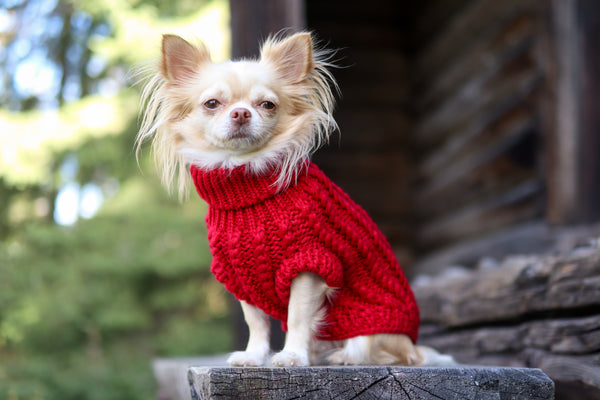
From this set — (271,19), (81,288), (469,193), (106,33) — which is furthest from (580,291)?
(106,33)

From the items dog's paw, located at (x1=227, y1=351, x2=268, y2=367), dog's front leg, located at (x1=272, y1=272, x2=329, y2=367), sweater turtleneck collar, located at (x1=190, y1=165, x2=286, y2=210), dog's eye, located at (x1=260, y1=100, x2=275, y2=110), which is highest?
dog's eye, located at (x1=260, y1=100, x2=275, y2=110)

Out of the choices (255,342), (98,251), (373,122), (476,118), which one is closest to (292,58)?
(255,342)

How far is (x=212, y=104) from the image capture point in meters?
1.84

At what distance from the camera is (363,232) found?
6.38 feet

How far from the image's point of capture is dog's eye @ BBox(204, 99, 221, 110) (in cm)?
183

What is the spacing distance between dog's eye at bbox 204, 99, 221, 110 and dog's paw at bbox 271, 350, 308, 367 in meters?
0.75

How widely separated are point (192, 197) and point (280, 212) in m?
5.11

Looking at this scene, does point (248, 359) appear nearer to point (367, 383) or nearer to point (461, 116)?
point (367, 383)

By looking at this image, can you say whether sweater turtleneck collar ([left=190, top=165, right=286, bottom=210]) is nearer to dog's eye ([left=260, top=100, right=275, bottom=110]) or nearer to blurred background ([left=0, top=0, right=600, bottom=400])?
dog's eye ([left=260, top=100, right=275, bottom=110])

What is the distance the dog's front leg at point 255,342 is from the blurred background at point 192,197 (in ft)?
7.67

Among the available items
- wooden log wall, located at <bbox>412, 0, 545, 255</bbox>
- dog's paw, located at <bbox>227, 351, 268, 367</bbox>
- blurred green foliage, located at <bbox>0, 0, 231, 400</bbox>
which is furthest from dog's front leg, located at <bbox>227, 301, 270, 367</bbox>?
blurred green foliage, located at <bbox>0, 0, 231, 400</bbox>

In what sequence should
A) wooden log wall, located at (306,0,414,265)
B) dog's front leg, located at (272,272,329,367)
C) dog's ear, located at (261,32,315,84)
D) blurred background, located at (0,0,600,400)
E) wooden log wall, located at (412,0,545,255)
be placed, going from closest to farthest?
dog's front leg, located at (272,272,329,367)
dog's ear, located at (261,32,315,84)
wooden log wall, located at (412,0,545,255)
blurred background, located at (0,0,600,400)
wooden log wall, located at (306,0,414,265)

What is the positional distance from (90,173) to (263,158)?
19.1 ft

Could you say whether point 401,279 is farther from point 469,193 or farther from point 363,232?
point 469,193
